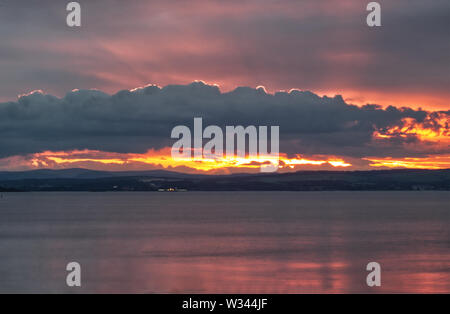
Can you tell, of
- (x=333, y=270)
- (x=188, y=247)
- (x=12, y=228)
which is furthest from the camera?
(x=12, y=228)

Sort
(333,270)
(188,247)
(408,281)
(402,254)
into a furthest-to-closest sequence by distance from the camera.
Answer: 1. (188,247)
2. (402,254)
3. (333,270)
4. (408,281)

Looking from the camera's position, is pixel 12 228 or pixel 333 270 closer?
pixel 333 270

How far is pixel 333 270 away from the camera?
2367 inches

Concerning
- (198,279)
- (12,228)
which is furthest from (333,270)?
(12,228)

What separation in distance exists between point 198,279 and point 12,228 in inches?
3053

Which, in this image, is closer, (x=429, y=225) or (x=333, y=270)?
(x=333, y=270)

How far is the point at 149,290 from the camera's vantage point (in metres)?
49.5

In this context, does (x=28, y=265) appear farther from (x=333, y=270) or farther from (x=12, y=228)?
(x=12, y=228)
